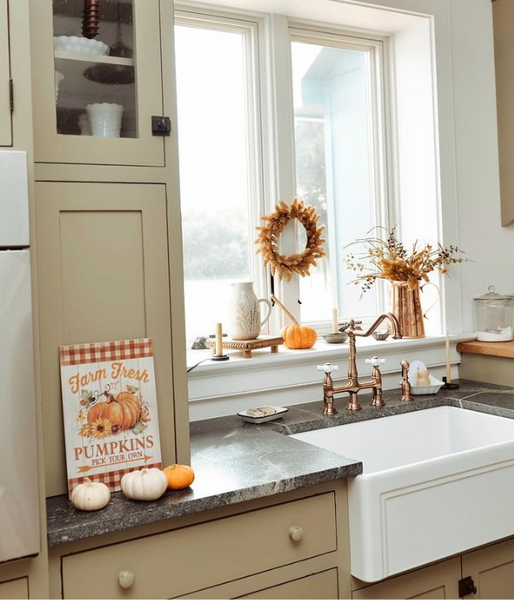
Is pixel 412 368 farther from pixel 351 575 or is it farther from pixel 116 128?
pixel 116 128

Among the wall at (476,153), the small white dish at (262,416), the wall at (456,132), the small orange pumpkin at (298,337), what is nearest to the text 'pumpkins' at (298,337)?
the small orange pumpkin at (298,337)

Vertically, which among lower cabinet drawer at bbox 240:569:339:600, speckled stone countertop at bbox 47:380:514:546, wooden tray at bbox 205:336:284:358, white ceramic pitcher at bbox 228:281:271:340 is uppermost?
white ceramic pitcher at bbox 228:281:271:340

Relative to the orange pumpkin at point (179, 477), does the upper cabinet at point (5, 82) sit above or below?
above

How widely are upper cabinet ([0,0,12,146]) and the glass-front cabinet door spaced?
17 cm

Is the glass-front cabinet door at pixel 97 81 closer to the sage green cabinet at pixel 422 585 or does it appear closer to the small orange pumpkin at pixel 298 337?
the small orange pumpkin at pixel 298 337

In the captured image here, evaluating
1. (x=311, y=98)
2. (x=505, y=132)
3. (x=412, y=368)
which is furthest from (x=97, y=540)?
(x=505, y=132)

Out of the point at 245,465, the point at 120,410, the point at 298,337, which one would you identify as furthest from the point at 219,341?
the point at 120,410

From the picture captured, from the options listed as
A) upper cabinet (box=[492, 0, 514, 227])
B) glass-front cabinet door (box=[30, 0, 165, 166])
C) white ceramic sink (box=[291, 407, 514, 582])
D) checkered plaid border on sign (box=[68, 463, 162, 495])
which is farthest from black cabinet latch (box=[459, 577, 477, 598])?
upper cabinet (box=[492, 0, 514, 227])

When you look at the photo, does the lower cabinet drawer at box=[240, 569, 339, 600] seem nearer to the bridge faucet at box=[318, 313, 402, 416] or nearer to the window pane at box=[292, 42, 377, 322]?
the bridge faucet at box=[318, 313, 402, 416]

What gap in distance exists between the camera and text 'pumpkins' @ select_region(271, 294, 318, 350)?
8.47ft

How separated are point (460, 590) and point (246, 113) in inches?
72.0

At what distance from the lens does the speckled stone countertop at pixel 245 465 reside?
4.78 ft

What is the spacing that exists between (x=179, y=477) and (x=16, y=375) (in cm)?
47

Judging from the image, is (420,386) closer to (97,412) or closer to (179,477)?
(179,477)
